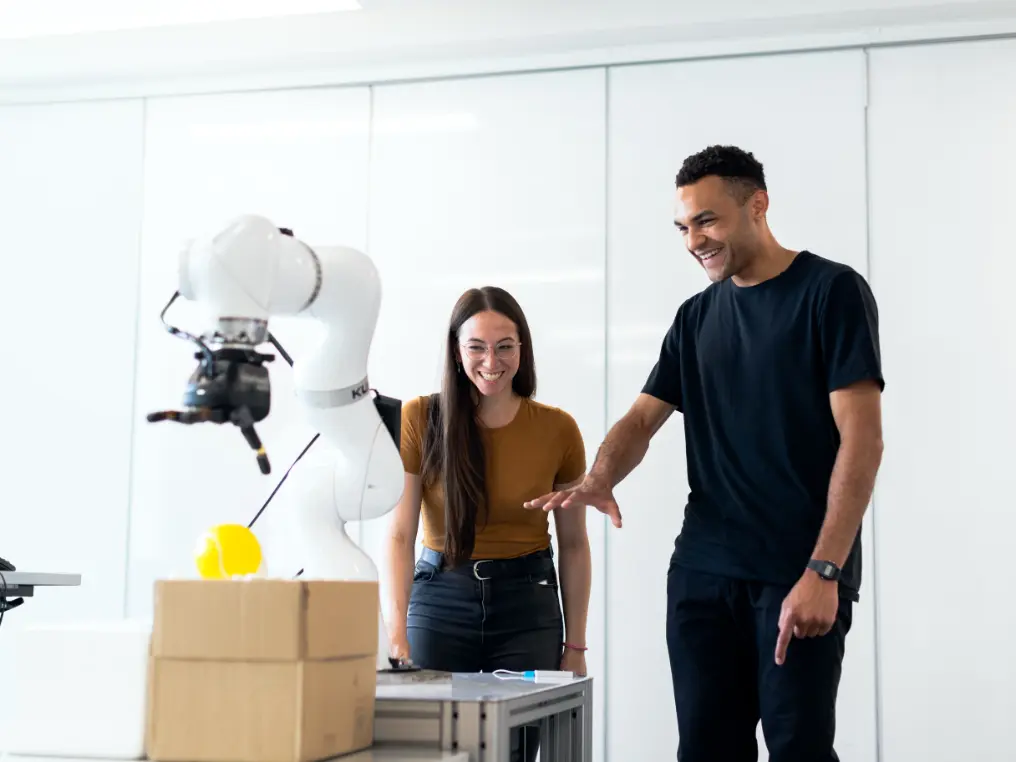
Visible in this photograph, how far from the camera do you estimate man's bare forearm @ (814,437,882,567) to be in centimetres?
186

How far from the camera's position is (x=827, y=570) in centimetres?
185

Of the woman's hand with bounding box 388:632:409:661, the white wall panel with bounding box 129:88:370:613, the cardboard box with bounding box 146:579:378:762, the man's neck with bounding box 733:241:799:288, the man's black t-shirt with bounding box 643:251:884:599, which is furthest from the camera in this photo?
the white wall panel with bounding box 129:88:370:613

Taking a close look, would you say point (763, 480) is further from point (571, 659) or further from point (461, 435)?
point (571, 659)

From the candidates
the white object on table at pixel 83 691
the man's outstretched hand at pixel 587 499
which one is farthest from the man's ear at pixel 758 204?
the white object on table at pixel 83 691

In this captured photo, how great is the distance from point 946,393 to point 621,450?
5.92 feet

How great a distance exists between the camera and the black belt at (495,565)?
2492 millimetres

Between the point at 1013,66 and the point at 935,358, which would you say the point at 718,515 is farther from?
the point at 1013,66

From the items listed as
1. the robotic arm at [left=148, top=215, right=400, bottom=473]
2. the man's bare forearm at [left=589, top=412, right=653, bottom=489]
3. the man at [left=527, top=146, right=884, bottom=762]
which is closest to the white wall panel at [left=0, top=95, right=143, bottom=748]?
the man's bare forearm at [left=589, top=412, right=653, bottom=489]

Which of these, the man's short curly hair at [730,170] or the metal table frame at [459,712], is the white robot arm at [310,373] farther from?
the man's short curly hair at [730,170]

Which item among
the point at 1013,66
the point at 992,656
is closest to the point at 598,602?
the point at 992,656

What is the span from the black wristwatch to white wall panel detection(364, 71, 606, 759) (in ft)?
6.33

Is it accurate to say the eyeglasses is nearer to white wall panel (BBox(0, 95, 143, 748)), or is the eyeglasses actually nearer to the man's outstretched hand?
the man's outstretched hand

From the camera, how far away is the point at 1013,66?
3.60 meters

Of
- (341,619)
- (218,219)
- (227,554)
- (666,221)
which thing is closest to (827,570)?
(341,619)
